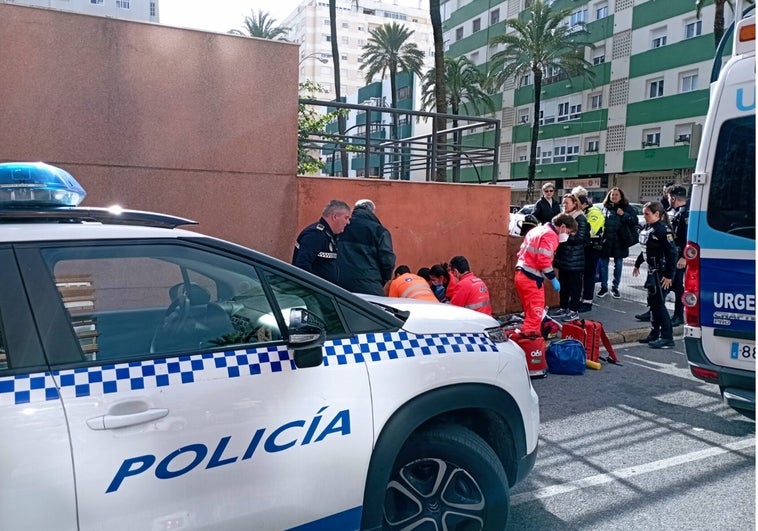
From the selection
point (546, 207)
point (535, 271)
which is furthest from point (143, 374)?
point (546, 207)

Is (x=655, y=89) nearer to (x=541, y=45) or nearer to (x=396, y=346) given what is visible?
(x=541, y=45)

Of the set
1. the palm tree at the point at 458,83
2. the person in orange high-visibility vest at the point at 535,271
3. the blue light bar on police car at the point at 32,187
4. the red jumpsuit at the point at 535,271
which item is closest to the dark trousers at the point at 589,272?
the person in orange high-visibility vest at the point at 535,271

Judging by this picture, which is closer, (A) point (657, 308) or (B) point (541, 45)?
(A) point (657, 308)

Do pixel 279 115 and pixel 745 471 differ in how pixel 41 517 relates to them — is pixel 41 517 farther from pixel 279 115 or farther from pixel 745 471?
pixel 279 115

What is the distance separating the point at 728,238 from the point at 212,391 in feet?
11.8

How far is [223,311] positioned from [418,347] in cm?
86

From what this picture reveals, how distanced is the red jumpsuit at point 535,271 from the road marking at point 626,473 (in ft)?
7.40

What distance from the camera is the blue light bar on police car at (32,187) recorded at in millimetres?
2410

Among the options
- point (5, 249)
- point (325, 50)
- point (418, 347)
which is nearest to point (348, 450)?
point (418, 347)

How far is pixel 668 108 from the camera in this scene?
1246 inches

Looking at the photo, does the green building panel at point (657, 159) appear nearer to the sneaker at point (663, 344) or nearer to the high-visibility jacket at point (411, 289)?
the sneaker at point (663, 344)

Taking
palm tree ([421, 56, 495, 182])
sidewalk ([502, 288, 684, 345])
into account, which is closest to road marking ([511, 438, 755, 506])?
sidewalk ([502, 288, 684, 345])

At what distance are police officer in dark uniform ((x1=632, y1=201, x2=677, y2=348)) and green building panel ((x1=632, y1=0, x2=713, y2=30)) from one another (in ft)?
94.5

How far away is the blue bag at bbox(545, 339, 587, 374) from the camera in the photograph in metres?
6.11
